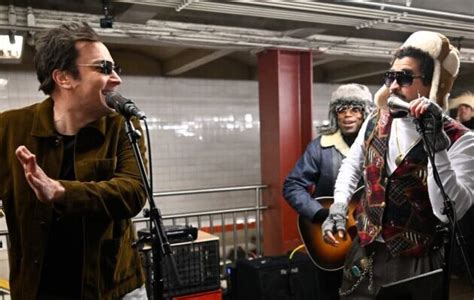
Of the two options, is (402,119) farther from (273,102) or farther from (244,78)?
(244,78)

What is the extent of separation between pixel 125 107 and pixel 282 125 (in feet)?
11.8

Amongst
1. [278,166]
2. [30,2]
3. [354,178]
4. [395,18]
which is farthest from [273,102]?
[354,178]

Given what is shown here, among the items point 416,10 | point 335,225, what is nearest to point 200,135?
point 416,10

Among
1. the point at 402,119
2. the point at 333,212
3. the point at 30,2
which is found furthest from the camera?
the point at 30,2

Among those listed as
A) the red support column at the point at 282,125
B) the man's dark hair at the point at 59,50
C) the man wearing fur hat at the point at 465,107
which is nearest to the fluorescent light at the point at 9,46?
the red support column at the point at 282,125

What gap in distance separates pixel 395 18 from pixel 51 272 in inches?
135

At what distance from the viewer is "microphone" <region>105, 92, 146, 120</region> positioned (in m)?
1.43

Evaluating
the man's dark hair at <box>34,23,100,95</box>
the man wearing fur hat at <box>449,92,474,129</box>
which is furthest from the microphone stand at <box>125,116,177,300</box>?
the man wearing fur hat at <box>449,92,474,129</box>

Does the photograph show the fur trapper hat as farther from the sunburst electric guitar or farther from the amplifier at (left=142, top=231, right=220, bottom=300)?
the amplifier at (left=142, top=231, right=220, bottom=300)

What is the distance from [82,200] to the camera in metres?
1.41

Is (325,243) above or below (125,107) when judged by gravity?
below

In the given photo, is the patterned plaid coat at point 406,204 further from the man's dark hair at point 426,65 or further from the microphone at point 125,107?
the microphone at point 125,107

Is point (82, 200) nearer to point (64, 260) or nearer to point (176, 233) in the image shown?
point (64, 260)

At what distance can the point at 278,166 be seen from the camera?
4938 mm
